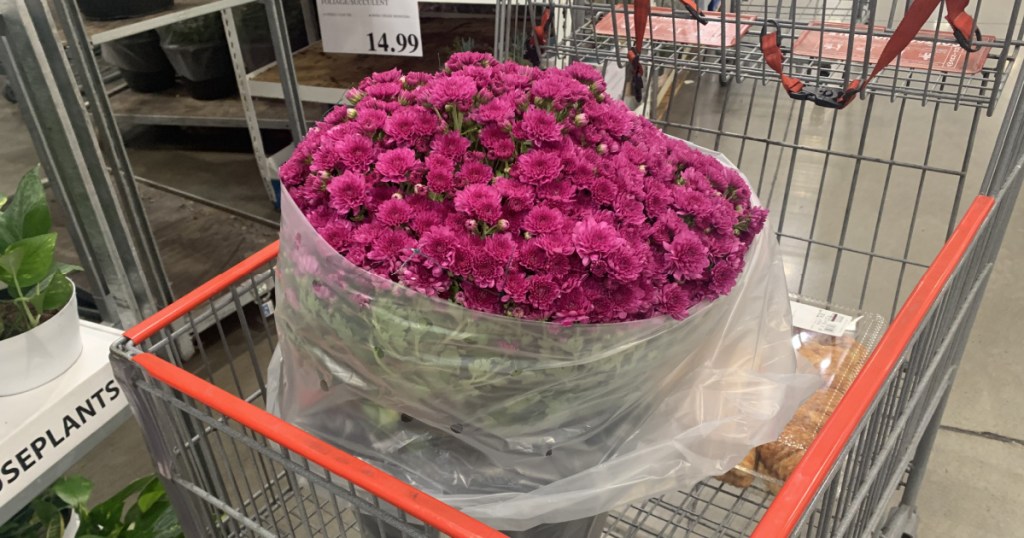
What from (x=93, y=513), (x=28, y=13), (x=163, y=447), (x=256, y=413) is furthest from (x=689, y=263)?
(x=28, y=13)

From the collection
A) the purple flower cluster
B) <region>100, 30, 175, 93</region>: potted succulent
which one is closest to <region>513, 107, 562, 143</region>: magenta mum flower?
the purple flower cluster

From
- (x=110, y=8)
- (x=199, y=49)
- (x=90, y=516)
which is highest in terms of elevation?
(x=110, y=8)

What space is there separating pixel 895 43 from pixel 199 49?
2.02m

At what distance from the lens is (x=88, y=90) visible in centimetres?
141

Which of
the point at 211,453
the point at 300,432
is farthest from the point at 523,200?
the point at 211,453

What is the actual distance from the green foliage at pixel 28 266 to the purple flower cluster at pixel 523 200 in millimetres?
424

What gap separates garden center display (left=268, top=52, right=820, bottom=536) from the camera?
1.70 feet

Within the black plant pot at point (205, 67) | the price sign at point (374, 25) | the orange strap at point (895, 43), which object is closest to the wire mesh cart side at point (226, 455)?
the orange strap at point (895, 43)

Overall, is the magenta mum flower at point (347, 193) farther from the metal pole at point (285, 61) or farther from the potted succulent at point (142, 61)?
the potted succulent at point (142, 61)

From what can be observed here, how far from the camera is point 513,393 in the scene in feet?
1.79

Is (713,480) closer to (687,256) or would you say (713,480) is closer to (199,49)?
(687,256)

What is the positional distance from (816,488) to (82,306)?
5.13ft

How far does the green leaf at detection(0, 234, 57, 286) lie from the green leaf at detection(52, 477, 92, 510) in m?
0.32

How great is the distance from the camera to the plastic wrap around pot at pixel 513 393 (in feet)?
1.73
